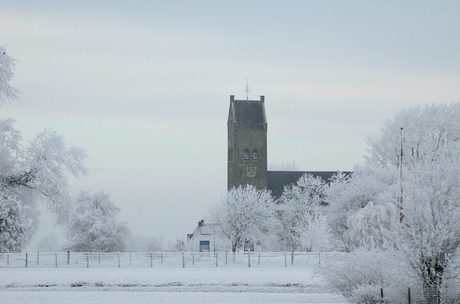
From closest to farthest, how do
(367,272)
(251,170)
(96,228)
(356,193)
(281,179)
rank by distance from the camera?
(367,272) → (356,193) → (96,228) → (251,170) → (281,179)

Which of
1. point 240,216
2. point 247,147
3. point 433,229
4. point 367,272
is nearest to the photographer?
point 433,229

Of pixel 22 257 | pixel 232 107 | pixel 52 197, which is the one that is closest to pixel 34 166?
pixel 52 197

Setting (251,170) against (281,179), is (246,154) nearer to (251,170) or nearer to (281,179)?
(251,170)

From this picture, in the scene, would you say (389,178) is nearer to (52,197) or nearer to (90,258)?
(90,258)

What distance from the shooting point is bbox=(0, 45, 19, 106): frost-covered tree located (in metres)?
22.8

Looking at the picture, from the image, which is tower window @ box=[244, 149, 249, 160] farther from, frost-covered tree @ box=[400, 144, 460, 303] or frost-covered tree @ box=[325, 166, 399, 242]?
frost-covered tree @ box=[400, 144, 460, 303]

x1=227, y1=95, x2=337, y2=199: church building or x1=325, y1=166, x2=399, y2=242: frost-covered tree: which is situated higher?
x1=227, y1=95, x2=337, y2=199: church building

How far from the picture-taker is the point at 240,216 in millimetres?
61406

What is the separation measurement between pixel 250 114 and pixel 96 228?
29.1 metres

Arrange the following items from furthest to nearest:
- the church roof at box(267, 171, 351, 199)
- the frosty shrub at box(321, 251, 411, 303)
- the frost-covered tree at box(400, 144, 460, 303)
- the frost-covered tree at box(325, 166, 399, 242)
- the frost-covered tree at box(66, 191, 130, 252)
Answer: the church roof at box(267, 171, 351, 199) < the frost-covered tree at box(66, 191, 130, 252) < the frost-covered tree at box(325, 166, 399, 242) < the frosty shrub at box(321, 251, 411, 303) < the frost-covered tree at box(400, 144, 460, 303)

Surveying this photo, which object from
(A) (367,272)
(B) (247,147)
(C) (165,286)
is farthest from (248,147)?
(A) (367,272)

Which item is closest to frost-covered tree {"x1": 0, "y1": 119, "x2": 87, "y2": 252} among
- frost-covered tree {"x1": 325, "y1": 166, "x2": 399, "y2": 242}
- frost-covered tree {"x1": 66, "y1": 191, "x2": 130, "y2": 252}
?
frost-covered tree {"x1": 325, "y1": 166, "x2": 399, "y2": 242}

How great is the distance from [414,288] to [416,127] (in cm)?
3928

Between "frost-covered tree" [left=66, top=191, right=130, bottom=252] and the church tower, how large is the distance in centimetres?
2026
